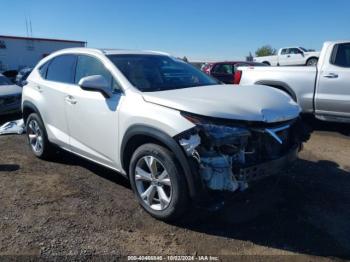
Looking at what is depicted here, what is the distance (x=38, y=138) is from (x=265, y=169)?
3.88 metres

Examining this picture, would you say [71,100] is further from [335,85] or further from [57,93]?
[335,85]

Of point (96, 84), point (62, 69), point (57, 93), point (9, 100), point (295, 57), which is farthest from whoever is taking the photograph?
point (295, 57)

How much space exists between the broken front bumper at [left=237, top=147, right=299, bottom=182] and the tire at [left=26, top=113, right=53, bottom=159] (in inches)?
137

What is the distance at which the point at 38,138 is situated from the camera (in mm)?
6020

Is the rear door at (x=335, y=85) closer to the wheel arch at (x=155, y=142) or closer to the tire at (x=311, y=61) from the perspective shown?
the wheel arch at (x=155, y=142)

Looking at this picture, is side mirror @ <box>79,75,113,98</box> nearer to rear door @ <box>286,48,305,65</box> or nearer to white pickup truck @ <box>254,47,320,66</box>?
white pickup truck @ <box>254,47,320,66</box>

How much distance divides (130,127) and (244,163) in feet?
4.06

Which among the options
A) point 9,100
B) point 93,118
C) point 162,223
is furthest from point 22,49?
point 162,223

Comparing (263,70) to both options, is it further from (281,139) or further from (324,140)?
Answer: (281,139)

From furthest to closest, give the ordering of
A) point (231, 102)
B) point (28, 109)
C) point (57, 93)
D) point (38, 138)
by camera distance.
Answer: point (28, 109) → point (38, 138) → point (57, 93) → point (231, 102)

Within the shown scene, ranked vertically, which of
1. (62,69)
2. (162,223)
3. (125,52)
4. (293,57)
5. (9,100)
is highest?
(125,52)

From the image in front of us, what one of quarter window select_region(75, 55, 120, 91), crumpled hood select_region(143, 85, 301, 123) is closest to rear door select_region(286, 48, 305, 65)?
quarter window select_region(75, 55, 120, 91)

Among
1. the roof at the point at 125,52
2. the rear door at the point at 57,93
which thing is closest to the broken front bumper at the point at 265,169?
the roof at the point at 125,52

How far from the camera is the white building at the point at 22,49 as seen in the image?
112ft
